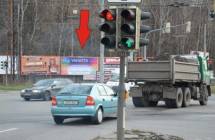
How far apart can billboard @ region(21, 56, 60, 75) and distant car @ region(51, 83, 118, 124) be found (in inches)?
2210

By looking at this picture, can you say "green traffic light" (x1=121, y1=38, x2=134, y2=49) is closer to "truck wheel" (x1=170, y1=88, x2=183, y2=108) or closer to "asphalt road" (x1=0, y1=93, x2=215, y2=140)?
"asphalt road" (x1=0, y1=93, x2=215, y2=140)

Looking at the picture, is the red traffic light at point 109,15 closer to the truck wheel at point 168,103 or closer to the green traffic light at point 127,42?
the green traffic light at point 127,42

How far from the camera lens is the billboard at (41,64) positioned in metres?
77.5

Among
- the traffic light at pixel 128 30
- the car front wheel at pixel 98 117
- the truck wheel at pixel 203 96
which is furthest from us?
the truck wheel at pixel 203 96

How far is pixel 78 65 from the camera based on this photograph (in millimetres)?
77688

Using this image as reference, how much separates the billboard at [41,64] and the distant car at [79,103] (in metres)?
56.1

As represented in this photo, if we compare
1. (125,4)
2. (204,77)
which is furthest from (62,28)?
(125,4)

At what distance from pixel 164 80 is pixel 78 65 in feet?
158

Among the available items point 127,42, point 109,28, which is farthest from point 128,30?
point 109,28

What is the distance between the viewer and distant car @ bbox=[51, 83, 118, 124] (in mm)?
20750

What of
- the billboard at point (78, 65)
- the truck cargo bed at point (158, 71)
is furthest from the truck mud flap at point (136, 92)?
the billboard at point (78, 65)

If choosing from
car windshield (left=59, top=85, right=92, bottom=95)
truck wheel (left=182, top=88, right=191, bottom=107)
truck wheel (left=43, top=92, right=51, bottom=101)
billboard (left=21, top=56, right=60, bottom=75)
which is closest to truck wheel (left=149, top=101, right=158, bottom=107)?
truck wheel (left=182, top=88, right=191, bottom=107)

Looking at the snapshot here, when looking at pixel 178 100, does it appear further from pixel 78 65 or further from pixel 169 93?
pixel 78 65

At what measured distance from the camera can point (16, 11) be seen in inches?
3337
